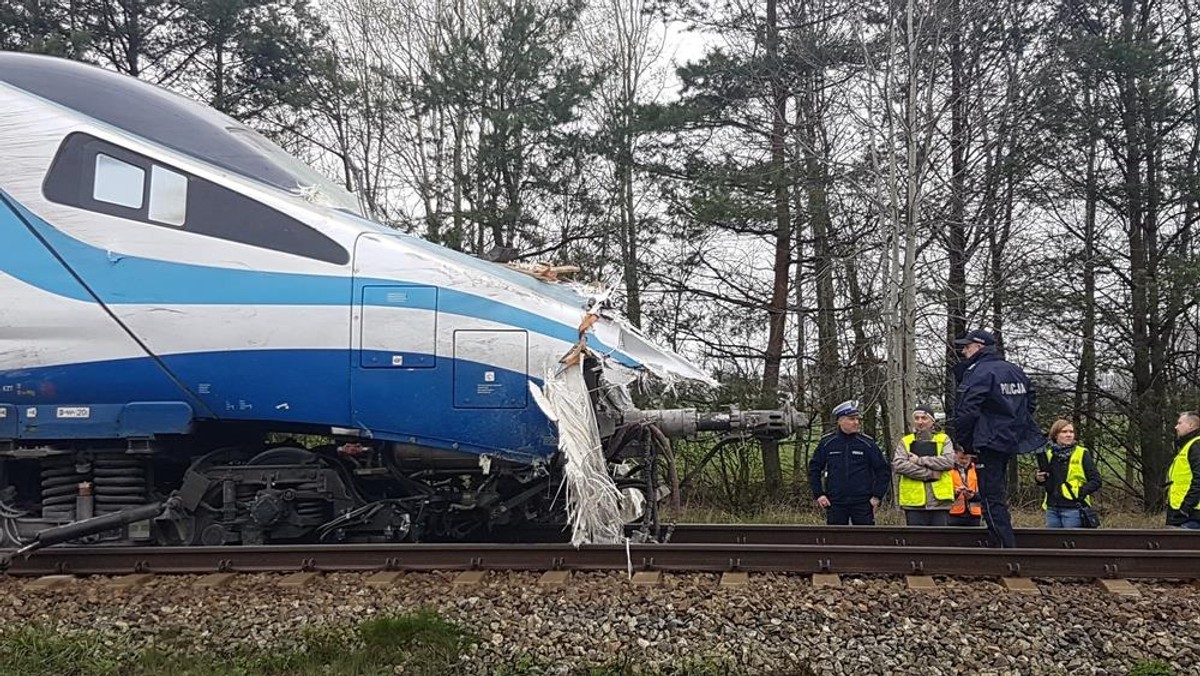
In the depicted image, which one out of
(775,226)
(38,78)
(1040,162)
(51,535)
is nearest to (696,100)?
(775,226)

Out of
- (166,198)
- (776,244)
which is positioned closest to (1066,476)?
(166,198)

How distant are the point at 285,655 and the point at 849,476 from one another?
5087 mm

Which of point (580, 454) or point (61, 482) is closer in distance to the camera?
point (580, 454)

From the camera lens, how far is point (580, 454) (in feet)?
19.1

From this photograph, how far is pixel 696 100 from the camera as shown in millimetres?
17500

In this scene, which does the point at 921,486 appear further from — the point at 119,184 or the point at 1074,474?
the point at 119,184

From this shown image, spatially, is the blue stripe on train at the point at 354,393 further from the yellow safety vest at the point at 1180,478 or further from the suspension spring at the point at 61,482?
the yellow safety vest at the point at 1180,478

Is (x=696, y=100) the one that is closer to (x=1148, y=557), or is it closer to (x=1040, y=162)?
(x=1040, y=162)

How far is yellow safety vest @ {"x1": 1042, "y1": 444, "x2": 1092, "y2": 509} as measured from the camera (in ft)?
27.0

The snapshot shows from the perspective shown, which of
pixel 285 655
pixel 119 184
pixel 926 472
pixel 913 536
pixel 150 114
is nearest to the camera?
pixel 285 655

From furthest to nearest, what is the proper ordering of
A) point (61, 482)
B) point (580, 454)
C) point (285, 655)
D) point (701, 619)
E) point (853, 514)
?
point (853, 514)
point (61, 482)
point (580, 454)
point (701, 619)
point (285, 655)

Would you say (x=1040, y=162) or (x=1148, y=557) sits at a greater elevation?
(x=1040, y=162)

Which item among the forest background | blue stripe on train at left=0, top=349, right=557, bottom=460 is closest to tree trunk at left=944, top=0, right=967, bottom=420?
the forest background

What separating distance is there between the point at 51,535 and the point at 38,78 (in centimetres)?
320
